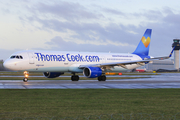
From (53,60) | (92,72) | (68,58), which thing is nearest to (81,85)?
(92,72)

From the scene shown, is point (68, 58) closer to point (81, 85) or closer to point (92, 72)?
point (92, 72)

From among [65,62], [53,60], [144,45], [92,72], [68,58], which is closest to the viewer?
A: [92,72]

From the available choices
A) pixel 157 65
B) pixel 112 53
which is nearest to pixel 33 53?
pixel 112 53

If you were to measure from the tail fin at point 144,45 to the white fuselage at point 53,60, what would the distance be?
671 centimetres

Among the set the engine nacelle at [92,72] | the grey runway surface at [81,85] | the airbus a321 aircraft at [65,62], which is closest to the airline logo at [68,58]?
the airbus a321 aircraft at [65,62]

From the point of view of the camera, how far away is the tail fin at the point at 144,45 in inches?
1767

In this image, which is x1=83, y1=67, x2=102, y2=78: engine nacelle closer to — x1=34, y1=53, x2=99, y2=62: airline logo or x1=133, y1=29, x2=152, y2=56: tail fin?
x1=34, y1=53, x2=99, y2=62: airline logo

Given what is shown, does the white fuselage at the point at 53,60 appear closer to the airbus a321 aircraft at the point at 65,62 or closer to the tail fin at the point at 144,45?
the airbus a321 aircraft at the point at 65,62

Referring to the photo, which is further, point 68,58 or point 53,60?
point 68,58

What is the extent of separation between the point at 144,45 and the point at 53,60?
18571mm

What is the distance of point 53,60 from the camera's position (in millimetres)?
33375
